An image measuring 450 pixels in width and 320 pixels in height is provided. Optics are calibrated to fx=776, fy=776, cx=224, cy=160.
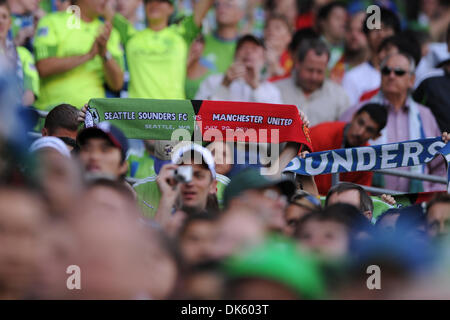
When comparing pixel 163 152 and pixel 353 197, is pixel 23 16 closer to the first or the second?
pixel 163 152

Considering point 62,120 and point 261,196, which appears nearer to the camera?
point 261,196

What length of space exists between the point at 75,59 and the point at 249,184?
324 centimetres

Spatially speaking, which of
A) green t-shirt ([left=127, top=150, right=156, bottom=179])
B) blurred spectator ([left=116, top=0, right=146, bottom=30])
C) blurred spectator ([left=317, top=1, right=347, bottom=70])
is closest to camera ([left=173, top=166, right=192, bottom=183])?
green t-shirt ([left=127, top=150, right=156, bottom=179])

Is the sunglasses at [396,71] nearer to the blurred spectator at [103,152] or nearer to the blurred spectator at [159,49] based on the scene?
the blurred spectator at [159,49]

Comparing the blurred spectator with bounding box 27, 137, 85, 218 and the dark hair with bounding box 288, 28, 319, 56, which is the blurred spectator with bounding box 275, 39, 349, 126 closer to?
the dark hair with bounding box 288, 28, 319, 56

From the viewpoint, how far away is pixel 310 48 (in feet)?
22.8

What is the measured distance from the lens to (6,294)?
2.85 metres

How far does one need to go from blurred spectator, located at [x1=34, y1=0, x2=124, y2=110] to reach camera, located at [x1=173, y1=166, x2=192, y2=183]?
2.48m

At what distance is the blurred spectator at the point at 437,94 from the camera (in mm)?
6781

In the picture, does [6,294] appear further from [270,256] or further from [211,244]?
[270,256]

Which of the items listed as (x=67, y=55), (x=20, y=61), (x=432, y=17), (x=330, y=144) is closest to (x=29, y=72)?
(x=20, y=61)

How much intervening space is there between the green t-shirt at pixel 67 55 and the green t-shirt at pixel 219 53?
4.93 feet

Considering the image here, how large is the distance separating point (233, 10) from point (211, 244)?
500cm

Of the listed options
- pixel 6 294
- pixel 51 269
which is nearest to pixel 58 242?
pixel 51 269
